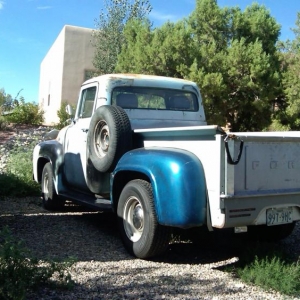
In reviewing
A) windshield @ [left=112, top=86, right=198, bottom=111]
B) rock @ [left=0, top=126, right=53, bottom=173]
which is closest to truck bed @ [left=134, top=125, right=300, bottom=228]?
windshield @ [left=112, top=86, right=198, bottom=111]

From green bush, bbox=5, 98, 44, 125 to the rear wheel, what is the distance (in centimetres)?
1099

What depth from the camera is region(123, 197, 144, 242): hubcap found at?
16.1ft

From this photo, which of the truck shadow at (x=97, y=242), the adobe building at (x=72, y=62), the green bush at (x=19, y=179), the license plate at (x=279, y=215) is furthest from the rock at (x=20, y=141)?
the license plate at (x=279, y=215)

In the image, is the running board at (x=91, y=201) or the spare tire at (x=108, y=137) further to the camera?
the running board at (x=91, y=201)

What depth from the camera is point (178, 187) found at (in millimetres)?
4207

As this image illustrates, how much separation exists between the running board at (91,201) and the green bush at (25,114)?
12.2 m

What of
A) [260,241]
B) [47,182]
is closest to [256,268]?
[260,241]

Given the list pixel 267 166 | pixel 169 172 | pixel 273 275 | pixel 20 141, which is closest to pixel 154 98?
pixel 169 172

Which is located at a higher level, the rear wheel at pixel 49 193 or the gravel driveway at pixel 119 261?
the rear wheel at pixel 49 193

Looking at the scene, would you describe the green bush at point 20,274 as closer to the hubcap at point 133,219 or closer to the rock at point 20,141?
the hubcap at point 133,219

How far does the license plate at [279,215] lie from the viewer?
14.6 ft

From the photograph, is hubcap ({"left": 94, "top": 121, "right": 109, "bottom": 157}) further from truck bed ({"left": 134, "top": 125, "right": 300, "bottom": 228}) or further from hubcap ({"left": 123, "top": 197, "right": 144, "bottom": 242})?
truck bed ({"left": 134, "top": 125, "right": 300, "bottom": 228})

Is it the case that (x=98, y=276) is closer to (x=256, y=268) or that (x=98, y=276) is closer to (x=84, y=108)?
(x=256, y=268)

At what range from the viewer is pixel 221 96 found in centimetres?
1567
